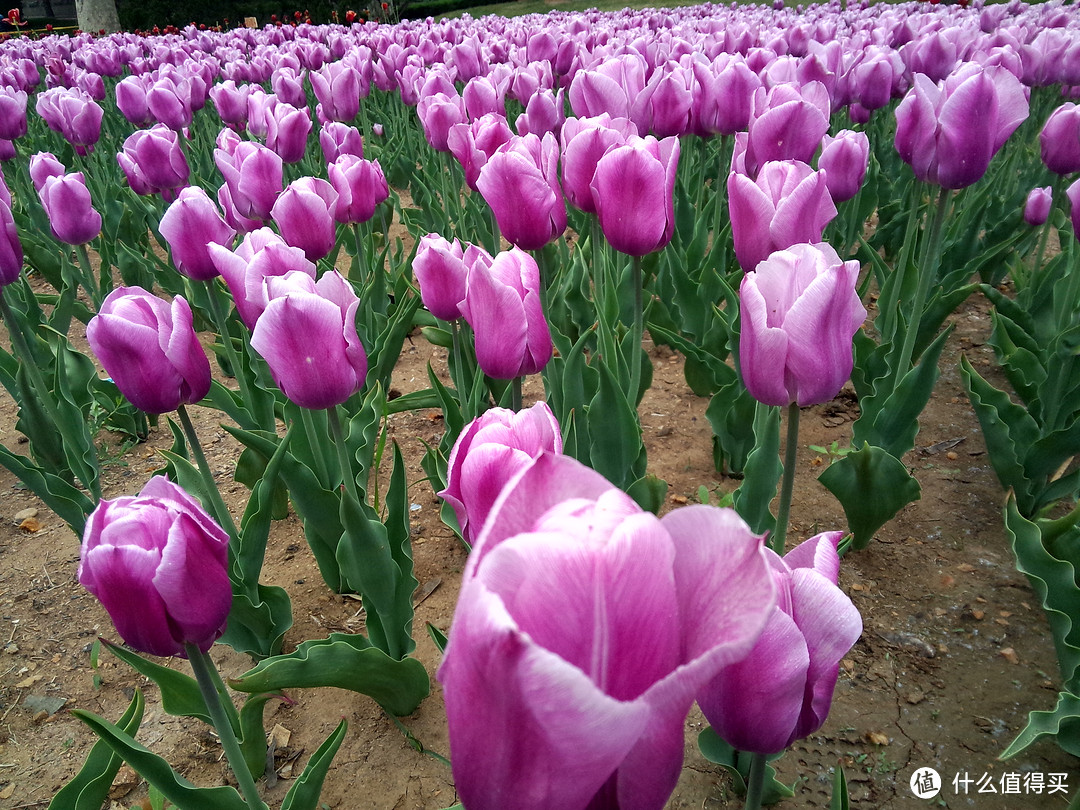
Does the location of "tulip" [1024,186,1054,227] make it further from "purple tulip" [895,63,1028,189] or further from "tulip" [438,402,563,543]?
"tulip" [438,402,563,543]

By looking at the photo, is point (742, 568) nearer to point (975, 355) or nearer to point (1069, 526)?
point (1069, 526)

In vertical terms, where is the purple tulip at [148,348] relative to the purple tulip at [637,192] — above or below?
below

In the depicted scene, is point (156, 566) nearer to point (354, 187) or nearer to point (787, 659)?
point (787, 659)

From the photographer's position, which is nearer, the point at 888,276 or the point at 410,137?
the point at 888,276

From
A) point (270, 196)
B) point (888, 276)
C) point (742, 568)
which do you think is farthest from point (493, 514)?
point (888, 276)

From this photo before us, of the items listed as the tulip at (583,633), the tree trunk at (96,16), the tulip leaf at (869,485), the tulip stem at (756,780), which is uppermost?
the tree trunk at (96,16)

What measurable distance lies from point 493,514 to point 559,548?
0.18ft

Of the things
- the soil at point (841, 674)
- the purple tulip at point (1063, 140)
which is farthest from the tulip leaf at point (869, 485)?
the purple tulip at point (1063, 140)

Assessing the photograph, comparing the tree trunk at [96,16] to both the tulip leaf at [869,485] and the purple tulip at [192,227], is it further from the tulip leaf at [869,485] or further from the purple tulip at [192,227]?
the tulip leaf at [869,485]

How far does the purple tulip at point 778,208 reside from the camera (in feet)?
4.94

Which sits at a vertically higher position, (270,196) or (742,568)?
(742,568)

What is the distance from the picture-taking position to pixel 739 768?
4.61 ft

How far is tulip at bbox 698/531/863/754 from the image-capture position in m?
0.64

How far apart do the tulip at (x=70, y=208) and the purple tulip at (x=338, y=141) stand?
3.32 feet
